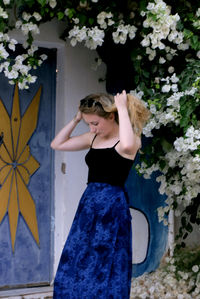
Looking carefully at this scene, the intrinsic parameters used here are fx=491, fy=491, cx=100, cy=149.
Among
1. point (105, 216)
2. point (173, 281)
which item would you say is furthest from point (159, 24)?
point (173, 281)

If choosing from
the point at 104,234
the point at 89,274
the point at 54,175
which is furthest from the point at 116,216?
the point at 54,175

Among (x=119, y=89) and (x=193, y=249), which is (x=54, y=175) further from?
(x=193, y=249)

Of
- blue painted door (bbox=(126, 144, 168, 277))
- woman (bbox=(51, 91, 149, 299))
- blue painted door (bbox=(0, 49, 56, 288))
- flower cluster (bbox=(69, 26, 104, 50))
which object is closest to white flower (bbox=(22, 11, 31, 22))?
flower cluster (bbox=(69, 26, 104, 50))

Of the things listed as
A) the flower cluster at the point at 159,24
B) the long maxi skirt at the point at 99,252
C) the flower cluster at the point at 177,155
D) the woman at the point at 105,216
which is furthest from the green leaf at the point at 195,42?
the long maxi skirt at the point at 99,252

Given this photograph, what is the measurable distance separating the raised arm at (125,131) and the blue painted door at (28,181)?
140cm

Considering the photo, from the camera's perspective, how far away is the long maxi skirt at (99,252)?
266 cm

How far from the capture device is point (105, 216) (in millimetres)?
2705

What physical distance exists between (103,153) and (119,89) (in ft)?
4.77

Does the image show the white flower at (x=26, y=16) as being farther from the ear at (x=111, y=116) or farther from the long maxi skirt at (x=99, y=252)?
the long maxi skirt at (x=99, y=252)

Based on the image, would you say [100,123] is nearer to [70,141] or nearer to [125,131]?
[125,131]

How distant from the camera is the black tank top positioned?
9.02 feet

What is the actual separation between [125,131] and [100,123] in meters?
0.21

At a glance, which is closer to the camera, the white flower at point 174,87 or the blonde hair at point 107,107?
the blonde hair at point 107,107

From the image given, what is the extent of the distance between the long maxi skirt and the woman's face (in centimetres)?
30
